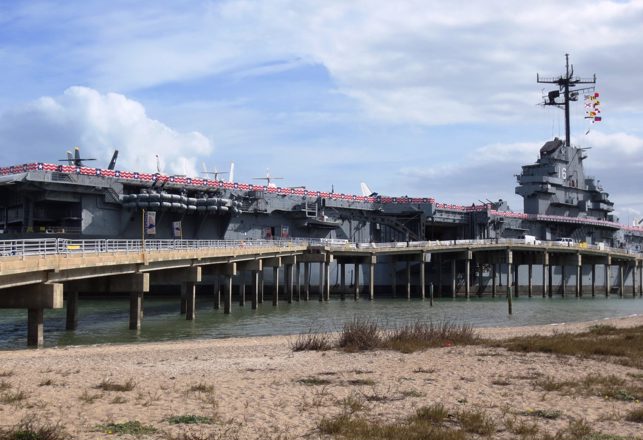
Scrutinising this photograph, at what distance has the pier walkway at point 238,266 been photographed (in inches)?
1021

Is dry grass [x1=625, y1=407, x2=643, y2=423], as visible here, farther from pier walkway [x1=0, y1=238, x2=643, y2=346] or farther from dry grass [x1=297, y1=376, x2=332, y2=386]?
pier walkway [x1=0, y1=238, x2=643, y2=346]

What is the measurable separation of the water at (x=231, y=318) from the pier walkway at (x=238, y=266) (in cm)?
147

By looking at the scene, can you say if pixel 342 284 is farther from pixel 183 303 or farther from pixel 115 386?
pixel 115 386

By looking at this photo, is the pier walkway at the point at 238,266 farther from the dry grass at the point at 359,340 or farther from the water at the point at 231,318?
the dry grass at the point at 359,340

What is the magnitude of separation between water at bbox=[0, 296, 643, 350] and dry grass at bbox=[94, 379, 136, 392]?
13754 mm

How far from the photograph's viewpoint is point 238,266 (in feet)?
174

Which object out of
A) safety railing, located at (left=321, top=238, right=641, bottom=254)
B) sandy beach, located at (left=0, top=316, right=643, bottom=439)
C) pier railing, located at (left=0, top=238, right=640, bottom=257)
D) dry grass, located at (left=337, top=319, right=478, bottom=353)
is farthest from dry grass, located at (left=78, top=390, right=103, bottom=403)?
safety railing, located at (left=321, top=238, right=641, bottom=254)

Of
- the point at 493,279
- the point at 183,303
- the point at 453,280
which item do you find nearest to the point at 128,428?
the point at 183,303

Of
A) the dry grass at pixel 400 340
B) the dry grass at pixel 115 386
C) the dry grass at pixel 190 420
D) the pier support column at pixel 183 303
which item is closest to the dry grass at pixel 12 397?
the dry grass at pixel 115 386

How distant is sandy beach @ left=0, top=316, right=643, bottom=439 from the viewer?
1222 cm

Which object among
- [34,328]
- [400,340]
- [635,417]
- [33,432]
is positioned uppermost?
[33,432]

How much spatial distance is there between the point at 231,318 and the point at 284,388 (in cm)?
2868

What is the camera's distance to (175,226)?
55.7 metres

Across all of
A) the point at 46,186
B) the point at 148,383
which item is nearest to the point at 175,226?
the point at 46,186
